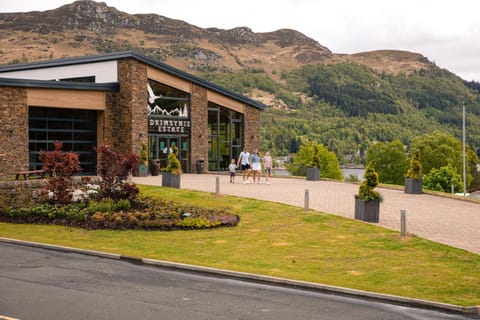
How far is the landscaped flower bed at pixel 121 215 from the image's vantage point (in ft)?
57.9

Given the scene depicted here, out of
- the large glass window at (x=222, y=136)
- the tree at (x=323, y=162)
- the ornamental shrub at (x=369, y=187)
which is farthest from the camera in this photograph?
the tree at (x=323, y=162)

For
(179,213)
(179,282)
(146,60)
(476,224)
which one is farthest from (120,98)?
(179,282)

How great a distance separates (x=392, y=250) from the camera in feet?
46.5

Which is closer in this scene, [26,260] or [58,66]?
[26,260]

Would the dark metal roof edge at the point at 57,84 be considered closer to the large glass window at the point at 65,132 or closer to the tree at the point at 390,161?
the large glass window at the point at 65,132

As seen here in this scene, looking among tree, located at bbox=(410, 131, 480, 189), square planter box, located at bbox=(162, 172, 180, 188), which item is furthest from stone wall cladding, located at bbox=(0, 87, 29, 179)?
tree, located at bbox=(410, 131, 480, 189)

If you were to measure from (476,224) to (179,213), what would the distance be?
376 inches

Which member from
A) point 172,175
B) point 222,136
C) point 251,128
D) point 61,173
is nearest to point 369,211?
point 172,175

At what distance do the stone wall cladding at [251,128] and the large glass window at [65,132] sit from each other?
506 inches

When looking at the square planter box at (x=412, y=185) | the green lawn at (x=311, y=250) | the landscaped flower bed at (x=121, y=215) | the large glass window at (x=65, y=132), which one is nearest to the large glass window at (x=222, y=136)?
the large glass window at (x=65, y=132)

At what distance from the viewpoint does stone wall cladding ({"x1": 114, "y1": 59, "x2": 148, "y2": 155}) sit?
34.6m

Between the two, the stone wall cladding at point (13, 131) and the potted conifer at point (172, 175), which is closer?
the potted conifer at point (172, 175)

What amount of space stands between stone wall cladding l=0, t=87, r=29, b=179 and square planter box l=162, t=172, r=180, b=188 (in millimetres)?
8923

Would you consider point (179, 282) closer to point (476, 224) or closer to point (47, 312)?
point (47, 312)
